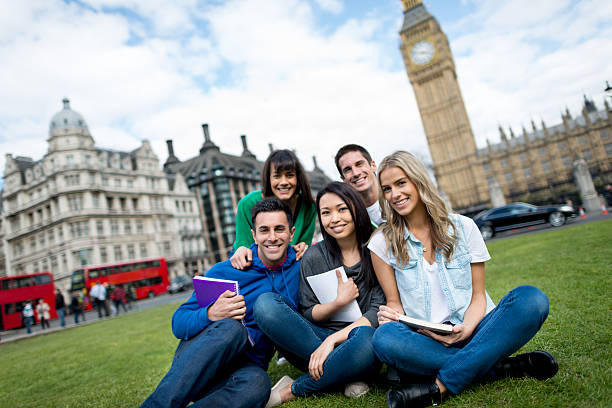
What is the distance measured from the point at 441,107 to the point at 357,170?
234 feet

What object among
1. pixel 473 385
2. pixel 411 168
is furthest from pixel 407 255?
pixel 473 385

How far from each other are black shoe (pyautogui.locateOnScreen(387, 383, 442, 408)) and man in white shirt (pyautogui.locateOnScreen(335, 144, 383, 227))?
2.16 metres

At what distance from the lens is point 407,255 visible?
2570 mm

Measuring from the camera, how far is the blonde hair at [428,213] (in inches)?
101

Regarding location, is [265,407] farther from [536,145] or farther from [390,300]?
[536,145]

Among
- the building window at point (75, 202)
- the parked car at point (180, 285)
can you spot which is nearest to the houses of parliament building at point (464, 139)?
the parked car at point (180, 285)

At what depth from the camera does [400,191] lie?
8.61ft

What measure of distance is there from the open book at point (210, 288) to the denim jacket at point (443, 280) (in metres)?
1.21

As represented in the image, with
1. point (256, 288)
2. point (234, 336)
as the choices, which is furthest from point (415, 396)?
point (256, 288)

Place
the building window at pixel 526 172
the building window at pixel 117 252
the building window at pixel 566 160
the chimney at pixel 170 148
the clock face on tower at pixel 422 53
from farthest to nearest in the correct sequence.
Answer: the building window at pixel 526 172
the clock face on tower at pixel 422 53
the building window at pixel 566 160
the chimney at pixel 170 148
the building window at pixel 117 252

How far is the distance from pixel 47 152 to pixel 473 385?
50.4 meters

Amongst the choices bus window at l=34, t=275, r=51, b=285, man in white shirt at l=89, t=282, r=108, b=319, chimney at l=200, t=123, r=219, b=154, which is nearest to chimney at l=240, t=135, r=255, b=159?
chimney at l=200, t=123, r=219, b=154

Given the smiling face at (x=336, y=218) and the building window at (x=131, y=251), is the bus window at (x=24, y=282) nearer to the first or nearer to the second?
the building window at (x=131, y=251)

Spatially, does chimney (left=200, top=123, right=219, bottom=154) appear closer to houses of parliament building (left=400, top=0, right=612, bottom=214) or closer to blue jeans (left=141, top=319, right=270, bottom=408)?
houses of parliament building (left=400, top=0, right=612, bottom=214)
